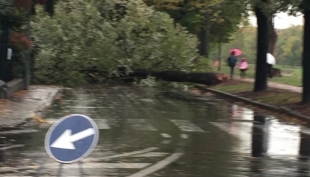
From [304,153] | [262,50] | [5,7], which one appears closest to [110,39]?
[262,50]

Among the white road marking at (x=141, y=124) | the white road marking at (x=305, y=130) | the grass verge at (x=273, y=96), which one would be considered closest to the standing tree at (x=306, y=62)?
the grass verge at (x=273, y=96)

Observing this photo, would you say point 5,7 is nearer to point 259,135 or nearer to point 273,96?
point 273,96

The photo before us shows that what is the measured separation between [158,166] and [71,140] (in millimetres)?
2384

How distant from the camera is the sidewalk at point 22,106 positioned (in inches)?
563

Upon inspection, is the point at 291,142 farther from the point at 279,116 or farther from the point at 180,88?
the point at 180,88

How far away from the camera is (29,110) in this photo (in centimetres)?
1648

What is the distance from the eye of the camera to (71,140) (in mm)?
7102

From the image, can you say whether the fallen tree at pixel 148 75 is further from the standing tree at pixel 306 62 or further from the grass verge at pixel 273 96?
the standing tree at pixel 306 62

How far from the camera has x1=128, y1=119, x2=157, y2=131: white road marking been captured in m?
13.9

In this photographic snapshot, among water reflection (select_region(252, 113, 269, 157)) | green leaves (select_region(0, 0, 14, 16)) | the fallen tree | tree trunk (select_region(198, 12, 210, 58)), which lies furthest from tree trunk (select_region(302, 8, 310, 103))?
tree trunk (select_region(198, 12, 210, 58))

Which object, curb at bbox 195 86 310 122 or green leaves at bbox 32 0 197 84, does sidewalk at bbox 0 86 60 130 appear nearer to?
green leaves at bbox 32 0 197 84

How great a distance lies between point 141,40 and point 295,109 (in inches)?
571

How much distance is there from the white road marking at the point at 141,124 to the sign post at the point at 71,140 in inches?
263

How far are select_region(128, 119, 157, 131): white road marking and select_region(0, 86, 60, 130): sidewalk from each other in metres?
2.70
